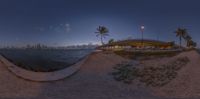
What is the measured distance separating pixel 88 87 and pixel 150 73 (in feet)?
18.0

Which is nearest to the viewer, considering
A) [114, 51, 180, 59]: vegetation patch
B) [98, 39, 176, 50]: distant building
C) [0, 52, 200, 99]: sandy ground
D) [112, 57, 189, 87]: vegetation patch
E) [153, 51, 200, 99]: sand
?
[153, 51, 200, 99]: sand

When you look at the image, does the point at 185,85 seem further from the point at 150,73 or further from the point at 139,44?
the point at 139,44

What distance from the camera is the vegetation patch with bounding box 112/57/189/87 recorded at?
2366cm

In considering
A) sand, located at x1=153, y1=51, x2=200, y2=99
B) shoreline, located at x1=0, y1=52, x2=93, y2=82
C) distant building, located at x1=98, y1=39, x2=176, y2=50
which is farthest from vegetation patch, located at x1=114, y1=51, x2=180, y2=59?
shoreline, located at x1=0, y1=52, x2=93, y2=82

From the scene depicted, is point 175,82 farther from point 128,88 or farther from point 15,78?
point 15,78

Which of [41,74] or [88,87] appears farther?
[41,74]

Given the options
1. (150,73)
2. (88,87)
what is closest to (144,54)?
(150,73)

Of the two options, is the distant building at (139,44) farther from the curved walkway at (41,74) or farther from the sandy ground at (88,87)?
the curved walkway at (41,74)

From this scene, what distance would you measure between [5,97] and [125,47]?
702 inches

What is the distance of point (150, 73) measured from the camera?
83.2ft

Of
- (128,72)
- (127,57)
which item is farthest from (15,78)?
(127,57)

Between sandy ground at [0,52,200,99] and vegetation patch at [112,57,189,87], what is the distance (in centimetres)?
64

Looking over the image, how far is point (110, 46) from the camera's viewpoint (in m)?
34.0

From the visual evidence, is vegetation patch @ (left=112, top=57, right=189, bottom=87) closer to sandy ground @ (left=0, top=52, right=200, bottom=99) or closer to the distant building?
sandy ground @ (left=0, top=52, right=200, bottom=99)
